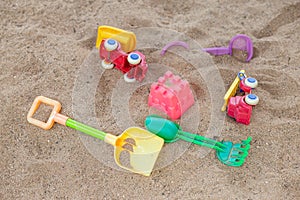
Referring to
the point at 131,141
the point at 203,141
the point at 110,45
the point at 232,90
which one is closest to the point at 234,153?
the point at 203,141

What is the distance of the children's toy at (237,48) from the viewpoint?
1.90 m

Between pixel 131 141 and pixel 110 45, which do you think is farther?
pixel 110 45

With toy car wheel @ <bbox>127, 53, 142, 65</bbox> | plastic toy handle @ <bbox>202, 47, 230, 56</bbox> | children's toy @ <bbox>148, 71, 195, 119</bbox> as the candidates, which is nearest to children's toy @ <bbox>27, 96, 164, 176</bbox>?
children's toy @ <bbox>148, 71, 195, 119</bbox>

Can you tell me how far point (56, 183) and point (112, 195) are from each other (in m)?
0.20

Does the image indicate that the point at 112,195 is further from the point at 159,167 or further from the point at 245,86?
the point at 245,86

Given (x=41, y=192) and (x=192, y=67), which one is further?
(x=192, y=67)

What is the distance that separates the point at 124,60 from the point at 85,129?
0.35 meters

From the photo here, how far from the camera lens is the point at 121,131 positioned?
1648mm

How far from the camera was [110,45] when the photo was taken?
1.77m

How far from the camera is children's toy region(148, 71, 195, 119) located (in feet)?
5.32

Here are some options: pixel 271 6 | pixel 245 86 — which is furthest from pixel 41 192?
pixel 271 6

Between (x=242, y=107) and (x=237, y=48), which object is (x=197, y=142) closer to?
(x=242, y=107)

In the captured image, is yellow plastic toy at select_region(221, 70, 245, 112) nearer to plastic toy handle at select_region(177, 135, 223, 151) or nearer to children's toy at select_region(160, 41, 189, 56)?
plastic toy handle at select_region(177, 135, 223, 151)

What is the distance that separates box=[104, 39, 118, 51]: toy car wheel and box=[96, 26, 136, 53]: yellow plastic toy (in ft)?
0.22
